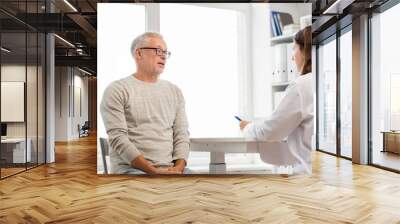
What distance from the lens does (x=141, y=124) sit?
5547 mm

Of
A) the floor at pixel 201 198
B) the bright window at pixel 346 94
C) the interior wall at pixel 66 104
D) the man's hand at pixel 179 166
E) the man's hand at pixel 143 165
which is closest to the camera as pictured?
the floor at pixel 201 198

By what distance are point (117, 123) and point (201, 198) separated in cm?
166

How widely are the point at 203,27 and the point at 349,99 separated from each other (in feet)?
14.5

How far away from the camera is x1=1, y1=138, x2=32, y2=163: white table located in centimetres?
628

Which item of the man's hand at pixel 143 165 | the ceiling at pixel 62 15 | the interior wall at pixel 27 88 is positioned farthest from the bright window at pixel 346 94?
the interior wall at pixel 27 88

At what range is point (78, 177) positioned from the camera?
6297mm

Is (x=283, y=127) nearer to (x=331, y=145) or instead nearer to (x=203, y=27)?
(x=203, y=27)

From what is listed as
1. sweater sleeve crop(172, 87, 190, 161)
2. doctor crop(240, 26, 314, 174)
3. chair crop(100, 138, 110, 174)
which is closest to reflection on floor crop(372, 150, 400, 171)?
doctor crop(240, 26, 314, 174)

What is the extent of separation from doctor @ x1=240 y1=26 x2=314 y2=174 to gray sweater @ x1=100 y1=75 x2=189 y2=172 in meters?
1.05

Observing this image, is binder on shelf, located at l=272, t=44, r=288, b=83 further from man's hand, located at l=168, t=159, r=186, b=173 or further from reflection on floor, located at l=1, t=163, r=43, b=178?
reflection on floor, located at l=1, t=163, r=43, b=178

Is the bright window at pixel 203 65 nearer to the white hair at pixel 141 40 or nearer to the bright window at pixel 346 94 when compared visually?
the white hair at pixel 141 40

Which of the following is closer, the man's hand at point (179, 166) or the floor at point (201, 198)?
the floor at point (201, 198)

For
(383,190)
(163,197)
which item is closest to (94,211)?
(163,197)

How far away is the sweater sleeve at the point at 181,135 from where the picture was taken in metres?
5.67
